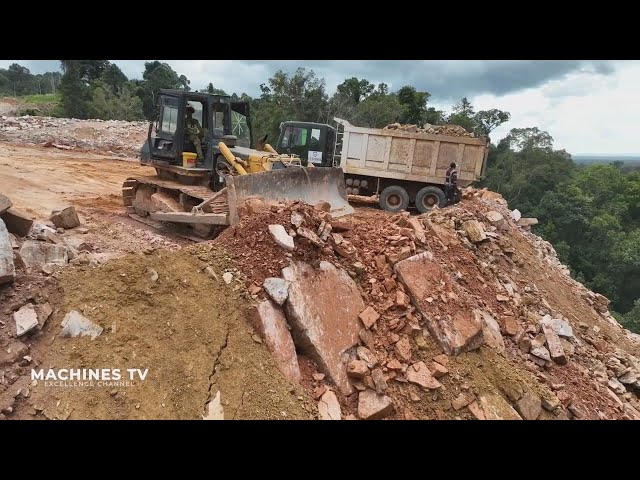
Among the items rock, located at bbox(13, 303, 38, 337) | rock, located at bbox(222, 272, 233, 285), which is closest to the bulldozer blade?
rock, located at bbox(222, 272, 233, 285)

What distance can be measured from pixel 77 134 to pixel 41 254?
17980 mm

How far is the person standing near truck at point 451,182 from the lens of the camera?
1041 centimetres

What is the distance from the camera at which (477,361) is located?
17.2ft

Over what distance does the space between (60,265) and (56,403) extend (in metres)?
1.62

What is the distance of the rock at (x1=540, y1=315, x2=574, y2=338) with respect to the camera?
6.42 m

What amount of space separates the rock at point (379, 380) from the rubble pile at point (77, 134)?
55.5ft

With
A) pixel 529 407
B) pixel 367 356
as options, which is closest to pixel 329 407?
pixel 367 356

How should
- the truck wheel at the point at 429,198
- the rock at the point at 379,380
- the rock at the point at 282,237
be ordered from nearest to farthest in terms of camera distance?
the rock at the point at 379,380
the rock at the point at 282,237
the truck wheel at the point at 429,198

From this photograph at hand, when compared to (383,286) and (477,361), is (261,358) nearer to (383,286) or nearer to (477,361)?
(383,286)

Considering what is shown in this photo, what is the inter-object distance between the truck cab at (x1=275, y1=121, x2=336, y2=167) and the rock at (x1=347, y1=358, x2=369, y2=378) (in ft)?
27.3

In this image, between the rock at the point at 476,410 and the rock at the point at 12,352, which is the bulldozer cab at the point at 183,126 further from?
the rock at the point at 476,410

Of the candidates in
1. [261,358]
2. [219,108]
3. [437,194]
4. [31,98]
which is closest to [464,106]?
[437,194]

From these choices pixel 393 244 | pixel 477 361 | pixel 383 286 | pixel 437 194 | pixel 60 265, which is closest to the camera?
pixel 60 265

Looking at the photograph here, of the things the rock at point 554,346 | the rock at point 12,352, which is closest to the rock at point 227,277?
the rock at point 12,352
